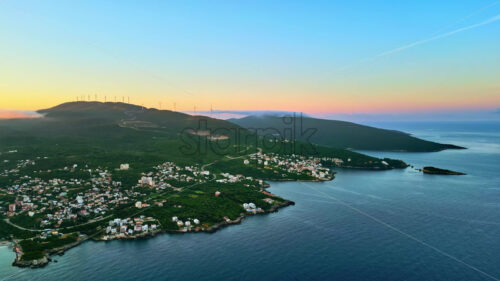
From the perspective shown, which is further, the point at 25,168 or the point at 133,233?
the point at 25,168

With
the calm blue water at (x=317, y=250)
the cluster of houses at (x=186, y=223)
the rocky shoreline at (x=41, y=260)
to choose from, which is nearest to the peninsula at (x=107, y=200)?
the cluster of houses at (x=186, y=223)

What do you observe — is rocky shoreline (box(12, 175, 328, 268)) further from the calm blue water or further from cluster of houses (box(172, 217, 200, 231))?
the calm blue water

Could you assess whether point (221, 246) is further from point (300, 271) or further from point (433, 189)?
point (433, 189)

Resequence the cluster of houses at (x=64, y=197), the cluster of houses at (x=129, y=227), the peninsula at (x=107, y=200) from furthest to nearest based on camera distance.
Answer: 1. the cluster of houses at (x=64, y=197)
2. the cluster of houses at (x=129, y=227)
3. the peninsula at (x=107, y=200)

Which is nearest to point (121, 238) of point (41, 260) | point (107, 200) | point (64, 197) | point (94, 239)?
point (94, 239)

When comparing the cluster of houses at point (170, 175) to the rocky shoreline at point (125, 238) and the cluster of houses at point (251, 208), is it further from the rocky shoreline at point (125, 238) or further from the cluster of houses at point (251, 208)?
the rocky shoreline at point (125, 238)

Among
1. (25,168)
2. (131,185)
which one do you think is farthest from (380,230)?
(25,168)
